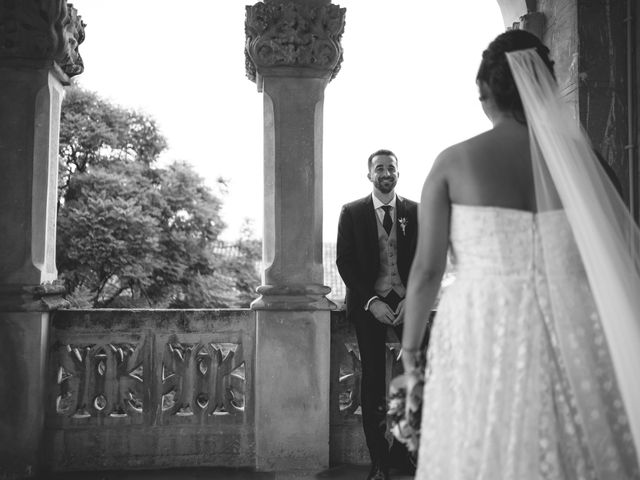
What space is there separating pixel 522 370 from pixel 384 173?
231cm

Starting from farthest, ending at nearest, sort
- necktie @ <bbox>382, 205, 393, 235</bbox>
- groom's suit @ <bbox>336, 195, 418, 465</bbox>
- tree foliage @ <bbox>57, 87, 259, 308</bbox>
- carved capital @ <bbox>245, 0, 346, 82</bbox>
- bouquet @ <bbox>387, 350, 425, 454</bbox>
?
tree foliage @ <bbox>57, 87, 259, 308</bbox>, carved capital @ <bbox>245, 0, 346, 82</bbox>, necktie @ <bbox>382, 205, 393, 235</bbox>, groom's suit @ <bbox>336, 195, 418, 465</bbox>, bouquet @ <bbox>387, 350, 425, 454</bbox>

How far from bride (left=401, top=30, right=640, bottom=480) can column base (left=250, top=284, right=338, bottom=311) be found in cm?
223

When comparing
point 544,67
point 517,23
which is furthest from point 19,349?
point 517,23

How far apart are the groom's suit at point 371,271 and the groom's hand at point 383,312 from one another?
8 cm

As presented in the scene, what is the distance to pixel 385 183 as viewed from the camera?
Answer: 406cm

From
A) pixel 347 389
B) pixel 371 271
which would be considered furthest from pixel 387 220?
pixel 347 389

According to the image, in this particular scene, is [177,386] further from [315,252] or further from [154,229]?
[154,229]

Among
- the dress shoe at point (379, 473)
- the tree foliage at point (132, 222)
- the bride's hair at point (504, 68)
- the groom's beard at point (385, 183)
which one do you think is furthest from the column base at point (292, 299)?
the tree foliage at point (132, 222)

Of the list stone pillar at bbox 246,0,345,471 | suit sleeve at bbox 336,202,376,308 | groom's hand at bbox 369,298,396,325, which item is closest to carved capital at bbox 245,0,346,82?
stone pillar at bbox 246,0,345,471

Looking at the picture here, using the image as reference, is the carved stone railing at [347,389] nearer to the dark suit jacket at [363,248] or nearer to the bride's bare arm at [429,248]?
the dark suit jacket at [363,248]

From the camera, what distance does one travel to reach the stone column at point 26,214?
13.4 feet

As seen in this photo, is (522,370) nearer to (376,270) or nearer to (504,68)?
(504,68)

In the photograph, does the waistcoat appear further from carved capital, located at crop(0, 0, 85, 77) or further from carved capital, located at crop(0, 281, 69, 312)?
carved capital, located at crop(0, 0, 85, 77)

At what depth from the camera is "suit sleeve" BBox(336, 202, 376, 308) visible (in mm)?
3949
